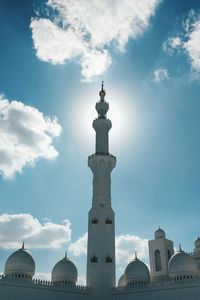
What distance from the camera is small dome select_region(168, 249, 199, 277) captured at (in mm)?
37156

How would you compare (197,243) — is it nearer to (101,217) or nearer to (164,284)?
(164,284)

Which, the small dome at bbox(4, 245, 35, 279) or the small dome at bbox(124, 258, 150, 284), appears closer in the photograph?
the small dome at bbox(4, 245, 35, 279)

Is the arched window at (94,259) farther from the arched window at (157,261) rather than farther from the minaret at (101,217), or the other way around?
the arched window at (157,261)

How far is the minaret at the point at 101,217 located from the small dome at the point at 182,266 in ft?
29.3

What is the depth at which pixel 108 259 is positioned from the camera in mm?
43188

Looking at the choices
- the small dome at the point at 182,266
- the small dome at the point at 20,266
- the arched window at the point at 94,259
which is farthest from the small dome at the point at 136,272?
the small dome at the point at 20,266

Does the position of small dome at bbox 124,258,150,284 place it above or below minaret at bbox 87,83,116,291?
below

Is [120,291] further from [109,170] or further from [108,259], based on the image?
[109,170]

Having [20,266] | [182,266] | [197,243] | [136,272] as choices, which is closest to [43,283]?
[20,266]

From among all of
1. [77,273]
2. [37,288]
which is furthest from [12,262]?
[77,273]

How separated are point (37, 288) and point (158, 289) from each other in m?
14.1

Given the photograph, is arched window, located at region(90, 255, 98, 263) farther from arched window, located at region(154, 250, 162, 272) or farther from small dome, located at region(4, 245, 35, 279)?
arched window, located at region(154, 250, 162, 272)

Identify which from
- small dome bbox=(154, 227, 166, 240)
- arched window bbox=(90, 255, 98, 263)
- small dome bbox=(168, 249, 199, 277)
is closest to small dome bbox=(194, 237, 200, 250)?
small dome bbox=(154, 227, 166, 240)

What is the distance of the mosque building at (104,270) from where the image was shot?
3512 centimetres
